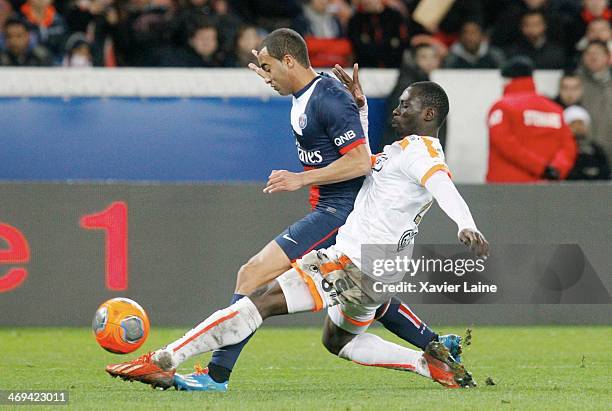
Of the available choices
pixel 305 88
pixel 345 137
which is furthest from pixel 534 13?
pixel 345 137

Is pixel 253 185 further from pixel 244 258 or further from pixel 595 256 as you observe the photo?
pixel 595 256

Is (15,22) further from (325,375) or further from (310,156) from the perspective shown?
(310,156)

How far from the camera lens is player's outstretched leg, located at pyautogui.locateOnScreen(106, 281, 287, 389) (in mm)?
7309

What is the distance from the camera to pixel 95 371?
902cm

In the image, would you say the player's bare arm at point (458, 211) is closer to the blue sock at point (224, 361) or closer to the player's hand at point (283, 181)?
the player's hand at point (283, 181)

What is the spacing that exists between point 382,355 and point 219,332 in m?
1.13

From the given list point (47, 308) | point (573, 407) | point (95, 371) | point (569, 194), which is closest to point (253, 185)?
point (47, 308)

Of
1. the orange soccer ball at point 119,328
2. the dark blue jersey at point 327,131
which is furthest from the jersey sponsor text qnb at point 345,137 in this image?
the orange soccer ball at point 119,328

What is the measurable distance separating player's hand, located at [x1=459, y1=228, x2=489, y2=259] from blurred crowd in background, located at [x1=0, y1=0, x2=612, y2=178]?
6788mm

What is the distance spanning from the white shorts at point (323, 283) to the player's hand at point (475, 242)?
94 cm

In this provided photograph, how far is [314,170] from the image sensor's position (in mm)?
7633

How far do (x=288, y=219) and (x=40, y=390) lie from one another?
5.12 meters

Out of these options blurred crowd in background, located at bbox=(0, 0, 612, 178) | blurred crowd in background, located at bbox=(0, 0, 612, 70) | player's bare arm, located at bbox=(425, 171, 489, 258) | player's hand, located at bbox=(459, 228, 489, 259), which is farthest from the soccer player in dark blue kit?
blurred crowd in background, located at bbox=(0, 0, 612, 70)

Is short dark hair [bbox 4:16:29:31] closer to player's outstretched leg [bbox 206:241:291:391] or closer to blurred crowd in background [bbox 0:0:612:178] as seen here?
blurred crowd in background [bbox 0:0:612:178]
